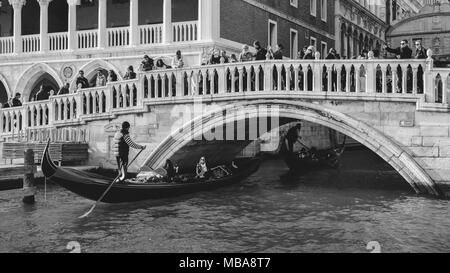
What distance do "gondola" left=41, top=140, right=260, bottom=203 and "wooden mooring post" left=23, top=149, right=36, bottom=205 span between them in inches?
33.6

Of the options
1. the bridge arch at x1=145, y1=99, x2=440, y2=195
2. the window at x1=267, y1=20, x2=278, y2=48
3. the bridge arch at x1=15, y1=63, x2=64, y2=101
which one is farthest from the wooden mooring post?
the window at x1=267, y1=20, x2=278, y2=48

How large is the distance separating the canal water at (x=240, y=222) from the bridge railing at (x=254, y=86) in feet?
6.24

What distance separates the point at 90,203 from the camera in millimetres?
10312

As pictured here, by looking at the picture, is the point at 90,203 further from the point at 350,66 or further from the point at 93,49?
the point at 93,49

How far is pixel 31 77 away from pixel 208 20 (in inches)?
245

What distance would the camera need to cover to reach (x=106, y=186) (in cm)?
955

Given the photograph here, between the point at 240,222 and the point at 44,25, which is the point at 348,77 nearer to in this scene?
the point at 240,222

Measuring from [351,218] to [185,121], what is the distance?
4.17 m

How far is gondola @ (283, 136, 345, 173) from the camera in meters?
15.6

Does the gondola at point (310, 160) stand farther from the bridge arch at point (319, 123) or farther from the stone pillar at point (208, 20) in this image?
the bridge arch at point (319, 123)

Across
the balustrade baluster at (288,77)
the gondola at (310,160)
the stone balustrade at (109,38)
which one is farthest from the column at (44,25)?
the balustrade baluster at (288,77)

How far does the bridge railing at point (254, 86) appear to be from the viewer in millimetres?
9930

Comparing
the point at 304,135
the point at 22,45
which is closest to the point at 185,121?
the point at 22,45

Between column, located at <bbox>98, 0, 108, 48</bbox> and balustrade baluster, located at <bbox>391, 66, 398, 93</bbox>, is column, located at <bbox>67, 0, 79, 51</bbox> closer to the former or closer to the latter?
column, located at <bbox>98, 0, 108, 48</bbox>
